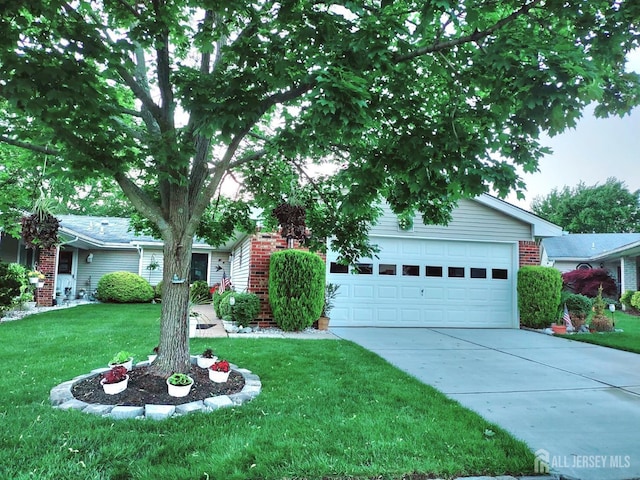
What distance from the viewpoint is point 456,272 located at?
10453mm

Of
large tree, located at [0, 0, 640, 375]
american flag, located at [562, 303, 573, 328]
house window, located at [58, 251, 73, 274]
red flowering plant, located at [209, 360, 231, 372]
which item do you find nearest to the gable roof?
american flag, located at [562, 303, 573, 328]

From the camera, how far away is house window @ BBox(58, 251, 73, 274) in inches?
638

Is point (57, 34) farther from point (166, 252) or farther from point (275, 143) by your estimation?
point (166, 252)

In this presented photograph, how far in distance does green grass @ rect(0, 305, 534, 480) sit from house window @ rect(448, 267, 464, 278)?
5840 mm

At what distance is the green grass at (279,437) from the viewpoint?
2.63m

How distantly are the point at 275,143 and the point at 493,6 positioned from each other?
203 centimetres

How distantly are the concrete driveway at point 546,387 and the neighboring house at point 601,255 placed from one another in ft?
31.5

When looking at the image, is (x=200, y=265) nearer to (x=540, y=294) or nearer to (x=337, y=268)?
(x=337, y=268)

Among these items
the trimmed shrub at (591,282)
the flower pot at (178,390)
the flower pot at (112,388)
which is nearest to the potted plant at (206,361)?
the flower pot at (178,390)

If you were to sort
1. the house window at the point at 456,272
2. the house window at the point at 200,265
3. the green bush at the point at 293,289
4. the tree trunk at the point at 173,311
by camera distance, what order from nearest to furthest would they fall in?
the tree trunk at the point at 173,311, the green bush at the point at 293,289, the house window at the point at 456,272, the house window at the point at 200,265

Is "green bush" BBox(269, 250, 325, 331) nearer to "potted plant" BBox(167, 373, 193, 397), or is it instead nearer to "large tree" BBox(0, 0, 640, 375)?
"large tree" BBox(0, 0, 640, 375)

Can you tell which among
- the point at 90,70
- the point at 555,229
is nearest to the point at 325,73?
the point at 90,70

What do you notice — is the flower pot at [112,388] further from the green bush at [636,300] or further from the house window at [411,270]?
the green bush at [636,300]

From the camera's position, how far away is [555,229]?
35.1 ft
